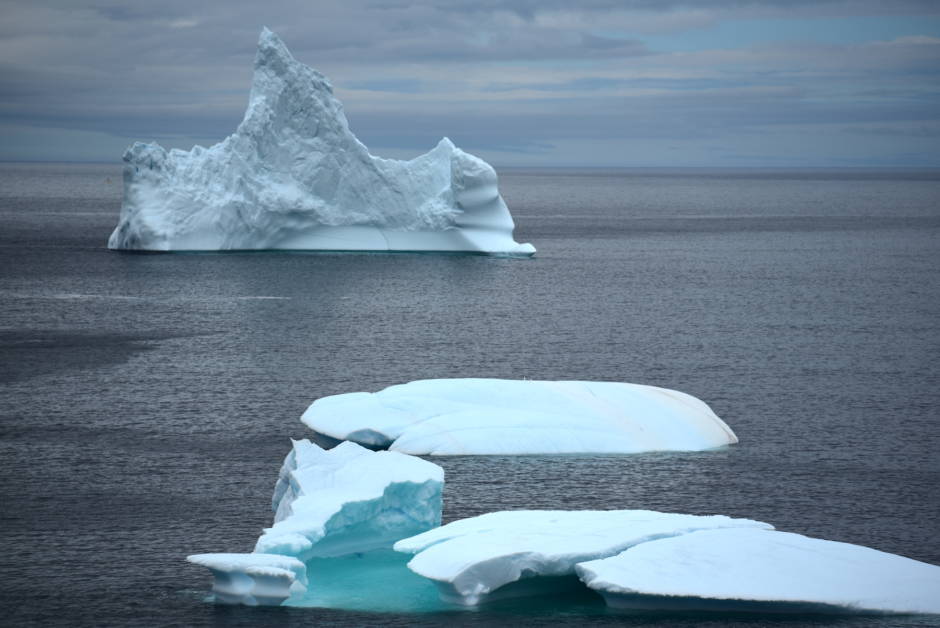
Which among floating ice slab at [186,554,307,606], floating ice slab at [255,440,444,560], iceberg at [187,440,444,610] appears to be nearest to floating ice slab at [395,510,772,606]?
iceberg at [187,440,444,610]

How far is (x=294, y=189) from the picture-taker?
201 ft

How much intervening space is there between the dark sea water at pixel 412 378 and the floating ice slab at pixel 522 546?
48cm

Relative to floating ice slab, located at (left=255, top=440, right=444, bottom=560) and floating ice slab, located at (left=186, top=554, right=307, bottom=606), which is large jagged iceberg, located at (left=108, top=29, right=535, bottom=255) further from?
floating ice slab, located at (left=186, top=554, right=307, bottom=606)

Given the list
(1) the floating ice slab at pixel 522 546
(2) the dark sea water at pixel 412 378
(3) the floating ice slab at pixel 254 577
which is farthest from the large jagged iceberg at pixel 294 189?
(3) the floating ice slab at pixel 254 577

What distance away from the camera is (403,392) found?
26422mm

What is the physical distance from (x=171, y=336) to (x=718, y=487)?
983 inches

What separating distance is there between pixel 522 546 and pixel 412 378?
1819 cm

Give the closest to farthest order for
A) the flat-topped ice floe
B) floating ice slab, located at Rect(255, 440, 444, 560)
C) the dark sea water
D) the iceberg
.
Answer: the iceberg < floating ice slab, located at Rect(255, 440, 444, 560) < the dark sea water < the flat-topped ice floe

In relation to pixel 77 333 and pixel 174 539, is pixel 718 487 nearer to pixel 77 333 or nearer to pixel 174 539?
pixel 174 539

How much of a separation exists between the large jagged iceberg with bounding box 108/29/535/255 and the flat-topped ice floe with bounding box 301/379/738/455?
3440 cm

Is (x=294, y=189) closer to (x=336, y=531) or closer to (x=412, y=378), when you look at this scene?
(x=412, y=378)

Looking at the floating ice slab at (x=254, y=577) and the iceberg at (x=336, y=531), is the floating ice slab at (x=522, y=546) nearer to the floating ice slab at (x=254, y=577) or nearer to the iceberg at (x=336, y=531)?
the iceberg at (x=336, y=531)

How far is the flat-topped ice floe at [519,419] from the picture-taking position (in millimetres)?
25047

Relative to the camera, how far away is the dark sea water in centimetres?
1928
